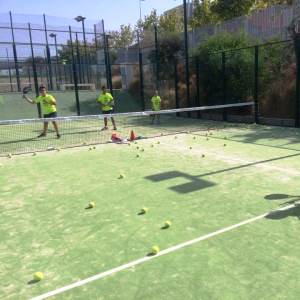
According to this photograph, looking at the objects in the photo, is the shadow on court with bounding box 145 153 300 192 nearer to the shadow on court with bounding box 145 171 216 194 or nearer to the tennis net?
the shadow on court with bounding box 145 171 216 194

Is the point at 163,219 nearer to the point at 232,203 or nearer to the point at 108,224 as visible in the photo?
the point at 108,224

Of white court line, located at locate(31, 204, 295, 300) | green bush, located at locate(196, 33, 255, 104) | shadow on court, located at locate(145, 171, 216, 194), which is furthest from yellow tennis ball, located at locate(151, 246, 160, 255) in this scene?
green bush, located at locate(196, 33, 255, 104)

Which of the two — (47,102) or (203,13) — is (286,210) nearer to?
(47,102)

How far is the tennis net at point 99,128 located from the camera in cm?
1123

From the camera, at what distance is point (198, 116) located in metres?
18.0

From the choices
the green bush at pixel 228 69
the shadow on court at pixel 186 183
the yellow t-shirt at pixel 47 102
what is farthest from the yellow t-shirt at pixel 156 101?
the shadow on court at pixel 186 183

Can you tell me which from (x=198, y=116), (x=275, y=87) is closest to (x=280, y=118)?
(x=275, y=87)

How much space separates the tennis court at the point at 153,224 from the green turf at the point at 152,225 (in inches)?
0.6

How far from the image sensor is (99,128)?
1536 cm

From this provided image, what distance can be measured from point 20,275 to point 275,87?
571 inches

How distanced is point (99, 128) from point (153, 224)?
433 inches

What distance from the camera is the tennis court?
10.9ft

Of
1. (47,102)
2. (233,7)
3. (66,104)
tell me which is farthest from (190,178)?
(233,7)

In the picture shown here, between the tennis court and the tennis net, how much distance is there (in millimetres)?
1858
